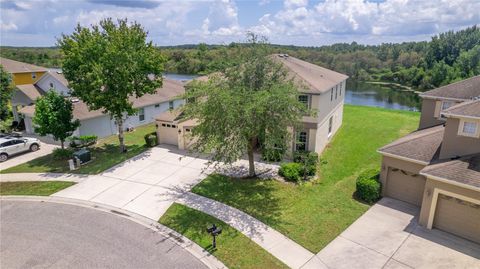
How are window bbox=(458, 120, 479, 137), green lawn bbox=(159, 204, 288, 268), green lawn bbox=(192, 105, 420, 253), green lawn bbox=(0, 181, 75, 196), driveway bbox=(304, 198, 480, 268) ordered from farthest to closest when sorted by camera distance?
green lawn bbox=(0, 181, 75, 196) < green lawn bbox=(192, 105, 420, 253) < window bbox=(458, 120, 479, 137) < green lawn bbox=(159, 204, 288, 268) < driveway bbox=(304, 198, 480, 268)

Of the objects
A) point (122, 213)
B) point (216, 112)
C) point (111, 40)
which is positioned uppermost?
point (111, 40)

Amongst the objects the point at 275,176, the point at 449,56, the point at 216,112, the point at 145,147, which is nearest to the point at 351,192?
the point at 275,176

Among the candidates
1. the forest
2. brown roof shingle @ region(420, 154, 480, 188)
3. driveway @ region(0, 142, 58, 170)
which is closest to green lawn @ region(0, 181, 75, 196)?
driveway @ region(0, 142, 58, 170)

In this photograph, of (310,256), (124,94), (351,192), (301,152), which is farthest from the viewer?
(124,94)

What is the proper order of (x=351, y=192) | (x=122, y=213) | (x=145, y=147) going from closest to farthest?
(x=122, y=213) < (x=351, y=192) < (x=145, y=147)

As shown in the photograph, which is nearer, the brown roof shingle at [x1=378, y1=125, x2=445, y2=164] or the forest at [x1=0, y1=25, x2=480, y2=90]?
the brown roof shingle at [x1=378, y1=125, x2=445, y2=164]

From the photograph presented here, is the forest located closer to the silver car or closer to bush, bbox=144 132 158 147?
bush, bbox=144 132 158 147

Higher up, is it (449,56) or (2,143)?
(449,56)

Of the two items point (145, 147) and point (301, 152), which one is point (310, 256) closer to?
point (301, 152)
